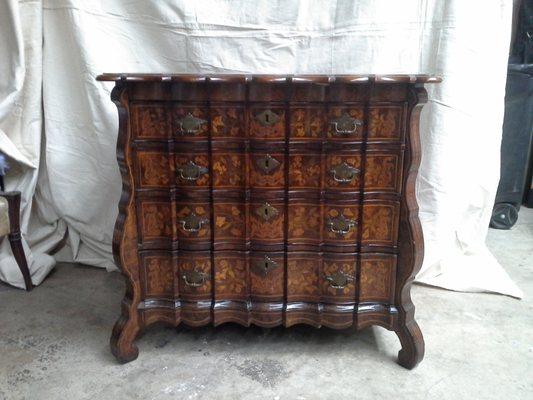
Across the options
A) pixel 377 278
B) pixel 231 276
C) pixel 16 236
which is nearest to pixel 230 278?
pixel 231 276

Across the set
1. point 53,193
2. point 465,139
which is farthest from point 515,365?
point 53,193

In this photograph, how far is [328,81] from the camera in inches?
50.6

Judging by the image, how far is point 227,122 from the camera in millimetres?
1385

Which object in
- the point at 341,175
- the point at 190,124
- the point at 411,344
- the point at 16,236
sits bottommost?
the point at 411,344

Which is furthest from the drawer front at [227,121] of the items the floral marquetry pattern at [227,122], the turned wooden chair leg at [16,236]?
the turned wooden chair leg at [16,236]

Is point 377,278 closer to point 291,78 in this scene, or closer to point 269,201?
point 269,201

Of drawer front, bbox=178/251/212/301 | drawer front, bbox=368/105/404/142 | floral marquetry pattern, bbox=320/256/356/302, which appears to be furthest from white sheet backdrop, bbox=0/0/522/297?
drawer front, bbox=178/251/212/301

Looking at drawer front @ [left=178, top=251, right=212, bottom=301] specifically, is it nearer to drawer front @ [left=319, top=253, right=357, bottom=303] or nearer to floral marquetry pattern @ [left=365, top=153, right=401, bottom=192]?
drawer front @ [left=319, top=253, right=357, bottom=303]

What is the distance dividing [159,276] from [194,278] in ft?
0.40

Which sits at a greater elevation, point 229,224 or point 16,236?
point 229,224

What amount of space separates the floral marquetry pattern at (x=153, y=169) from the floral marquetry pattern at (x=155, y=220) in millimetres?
70

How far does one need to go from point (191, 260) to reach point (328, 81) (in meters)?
0.72

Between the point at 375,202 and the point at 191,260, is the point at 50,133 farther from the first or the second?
the point at 375,202

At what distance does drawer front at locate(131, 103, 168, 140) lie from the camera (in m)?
1.38
